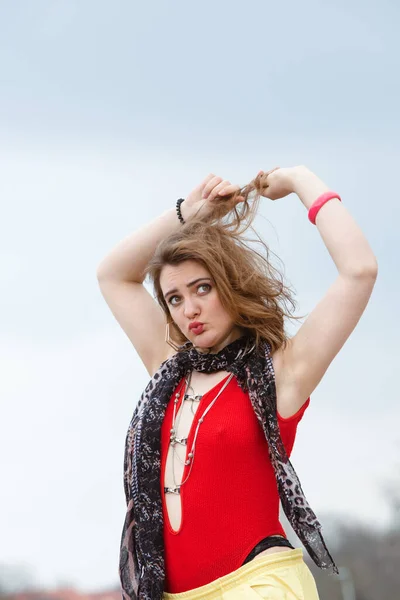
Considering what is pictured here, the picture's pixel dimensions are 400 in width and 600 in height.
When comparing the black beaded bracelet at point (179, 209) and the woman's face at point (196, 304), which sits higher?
the black beaded bracelet at point (179, 209)

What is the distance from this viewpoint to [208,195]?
2834 millimetres

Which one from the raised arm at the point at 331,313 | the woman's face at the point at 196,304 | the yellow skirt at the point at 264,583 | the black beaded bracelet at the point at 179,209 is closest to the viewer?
the yellow skirt at the point at 264,583

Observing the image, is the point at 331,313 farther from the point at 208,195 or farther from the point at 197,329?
the point at 208,195

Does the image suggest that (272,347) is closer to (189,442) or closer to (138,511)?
(189,442)

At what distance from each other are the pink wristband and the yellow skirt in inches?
34.8

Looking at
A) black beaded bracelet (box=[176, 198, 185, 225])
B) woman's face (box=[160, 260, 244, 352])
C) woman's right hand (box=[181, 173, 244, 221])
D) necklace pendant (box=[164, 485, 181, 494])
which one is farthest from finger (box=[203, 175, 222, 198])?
necklace pendant (box=[164, 485, 181, 494])

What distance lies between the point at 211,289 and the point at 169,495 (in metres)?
0.56

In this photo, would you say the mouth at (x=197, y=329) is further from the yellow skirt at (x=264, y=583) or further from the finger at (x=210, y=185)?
the yellow skirt at (x=264, y=583)

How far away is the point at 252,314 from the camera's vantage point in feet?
8.59

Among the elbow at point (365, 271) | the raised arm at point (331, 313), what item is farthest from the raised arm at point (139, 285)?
the elbow at point (365, 271)

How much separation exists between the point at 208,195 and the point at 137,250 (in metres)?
0.28

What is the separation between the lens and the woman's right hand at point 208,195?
2.79 m

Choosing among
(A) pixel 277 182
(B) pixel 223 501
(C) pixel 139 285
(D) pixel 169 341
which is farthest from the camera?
(C) pixel 139 285

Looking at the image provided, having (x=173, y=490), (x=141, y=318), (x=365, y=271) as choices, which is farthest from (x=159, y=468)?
(x=365, y=271)
